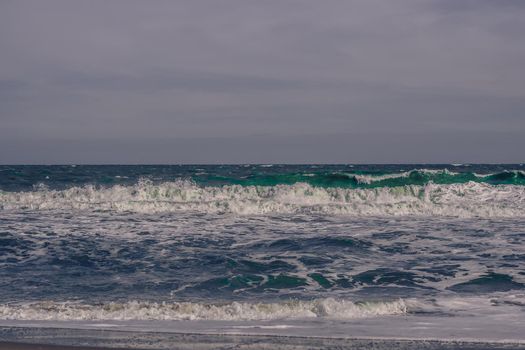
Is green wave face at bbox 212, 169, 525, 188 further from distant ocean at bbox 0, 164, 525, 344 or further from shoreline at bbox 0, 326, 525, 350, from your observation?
shoreline at bbox 0, 326, 525, 350

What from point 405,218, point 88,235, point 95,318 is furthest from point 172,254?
point 405,218

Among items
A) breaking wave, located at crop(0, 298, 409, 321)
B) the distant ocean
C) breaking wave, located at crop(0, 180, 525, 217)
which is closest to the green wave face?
breaking wave, located at crop(0, 180, 525, 217)

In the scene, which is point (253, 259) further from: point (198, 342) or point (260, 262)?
point (198, 342)

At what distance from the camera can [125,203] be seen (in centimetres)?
1902

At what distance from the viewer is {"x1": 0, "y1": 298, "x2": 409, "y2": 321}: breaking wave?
A: 6.30 m

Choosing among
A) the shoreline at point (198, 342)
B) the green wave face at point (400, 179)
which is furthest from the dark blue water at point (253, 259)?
the green wave face at point (400, 179)

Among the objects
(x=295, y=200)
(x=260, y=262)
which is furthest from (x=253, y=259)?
(x=295, y=200)

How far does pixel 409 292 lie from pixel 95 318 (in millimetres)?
3629

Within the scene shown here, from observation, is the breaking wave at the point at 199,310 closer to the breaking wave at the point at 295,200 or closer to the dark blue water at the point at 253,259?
the dark blue water at the point at 253,259

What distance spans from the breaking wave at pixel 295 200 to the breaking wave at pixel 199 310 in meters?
10.8

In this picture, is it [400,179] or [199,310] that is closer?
[199,310]

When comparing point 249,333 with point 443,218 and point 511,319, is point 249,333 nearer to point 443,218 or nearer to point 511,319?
point 511,319

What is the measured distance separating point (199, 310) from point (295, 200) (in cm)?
1592

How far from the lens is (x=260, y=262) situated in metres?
9.41
